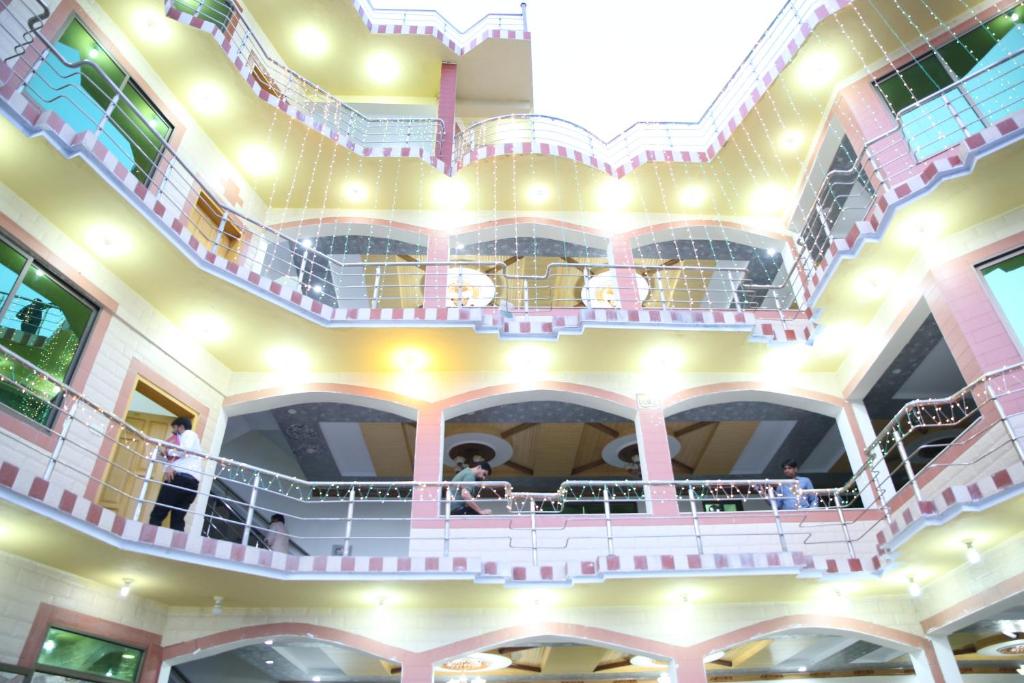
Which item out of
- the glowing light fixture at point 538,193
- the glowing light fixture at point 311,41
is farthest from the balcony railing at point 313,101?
the glowing light fixture at point 538,193

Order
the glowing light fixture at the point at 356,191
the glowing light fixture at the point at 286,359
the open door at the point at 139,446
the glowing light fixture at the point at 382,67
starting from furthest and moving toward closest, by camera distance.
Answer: the glowing light fixture at the point at 382,67
the glowing light fixture at the point at 356,191
the glowing light fixture at the point at 286,359
the open door at the point at 139,446

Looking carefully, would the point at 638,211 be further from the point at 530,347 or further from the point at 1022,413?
the point at 1022,413

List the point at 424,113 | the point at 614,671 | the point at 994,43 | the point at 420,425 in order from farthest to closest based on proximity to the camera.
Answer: the point at 424,113 → the point at 614,671 → the point at 420,425 → the point at 994,43

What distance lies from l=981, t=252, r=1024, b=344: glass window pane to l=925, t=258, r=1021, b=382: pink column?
0.07 meters

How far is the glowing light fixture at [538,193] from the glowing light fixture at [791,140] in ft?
11.3

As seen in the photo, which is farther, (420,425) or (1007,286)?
(420,425)

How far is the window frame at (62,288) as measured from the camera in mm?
5910

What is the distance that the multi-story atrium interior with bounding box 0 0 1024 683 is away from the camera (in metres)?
6.20

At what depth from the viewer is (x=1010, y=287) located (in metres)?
6.66

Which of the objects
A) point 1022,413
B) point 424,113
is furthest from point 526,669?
point 424,113

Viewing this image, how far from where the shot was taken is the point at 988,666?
430 inches

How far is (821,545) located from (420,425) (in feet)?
16.5

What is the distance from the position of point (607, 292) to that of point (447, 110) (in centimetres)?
413

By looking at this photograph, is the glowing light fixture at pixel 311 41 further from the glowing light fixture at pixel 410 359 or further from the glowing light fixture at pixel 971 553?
the glowing light fixture at pixel 971 553
